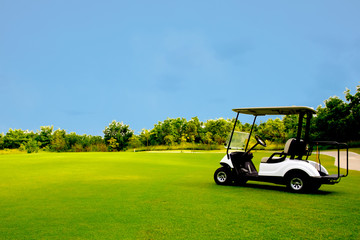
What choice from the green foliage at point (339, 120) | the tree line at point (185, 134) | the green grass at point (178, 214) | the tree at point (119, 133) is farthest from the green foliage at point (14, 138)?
the green grass at point (178, 214)

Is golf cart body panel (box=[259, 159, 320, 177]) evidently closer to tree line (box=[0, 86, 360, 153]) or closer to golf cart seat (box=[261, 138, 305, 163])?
golf cart seat (box=[261, 138, 305, 163])

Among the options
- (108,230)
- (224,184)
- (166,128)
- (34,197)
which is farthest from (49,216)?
(166,128)

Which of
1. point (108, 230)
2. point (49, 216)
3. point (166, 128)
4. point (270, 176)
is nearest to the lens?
point (108, 230)

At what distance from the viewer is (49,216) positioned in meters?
5.04

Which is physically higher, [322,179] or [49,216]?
[322,179]

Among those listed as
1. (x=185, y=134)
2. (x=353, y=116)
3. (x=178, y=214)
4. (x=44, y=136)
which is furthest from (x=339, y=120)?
(x=44, y=136)

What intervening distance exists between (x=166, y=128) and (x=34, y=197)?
44.0 meters

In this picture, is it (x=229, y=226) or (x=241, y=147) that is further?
(x=241, y=147)

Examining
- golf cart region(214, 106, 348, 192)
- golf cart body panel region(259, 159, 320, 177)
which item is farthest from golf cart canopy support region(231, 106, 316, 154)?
golf cart body panel region(259, 159, 320, 177)

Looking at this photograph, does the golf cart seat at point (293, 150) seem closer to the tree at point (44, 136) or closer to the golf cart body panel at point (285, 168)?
the golf cart body panel at point (285, 168)

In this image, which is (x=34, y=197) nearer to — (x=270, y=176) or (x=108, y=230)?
(x=108, y=230)

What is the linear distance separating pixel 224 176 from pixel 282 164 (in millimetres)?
1745

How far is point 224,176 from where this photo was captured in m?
8.52

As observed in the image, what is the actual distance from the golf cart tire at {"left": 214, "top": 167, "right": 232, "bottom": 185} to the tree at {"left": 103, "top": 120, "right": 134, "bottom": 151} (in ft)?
147
